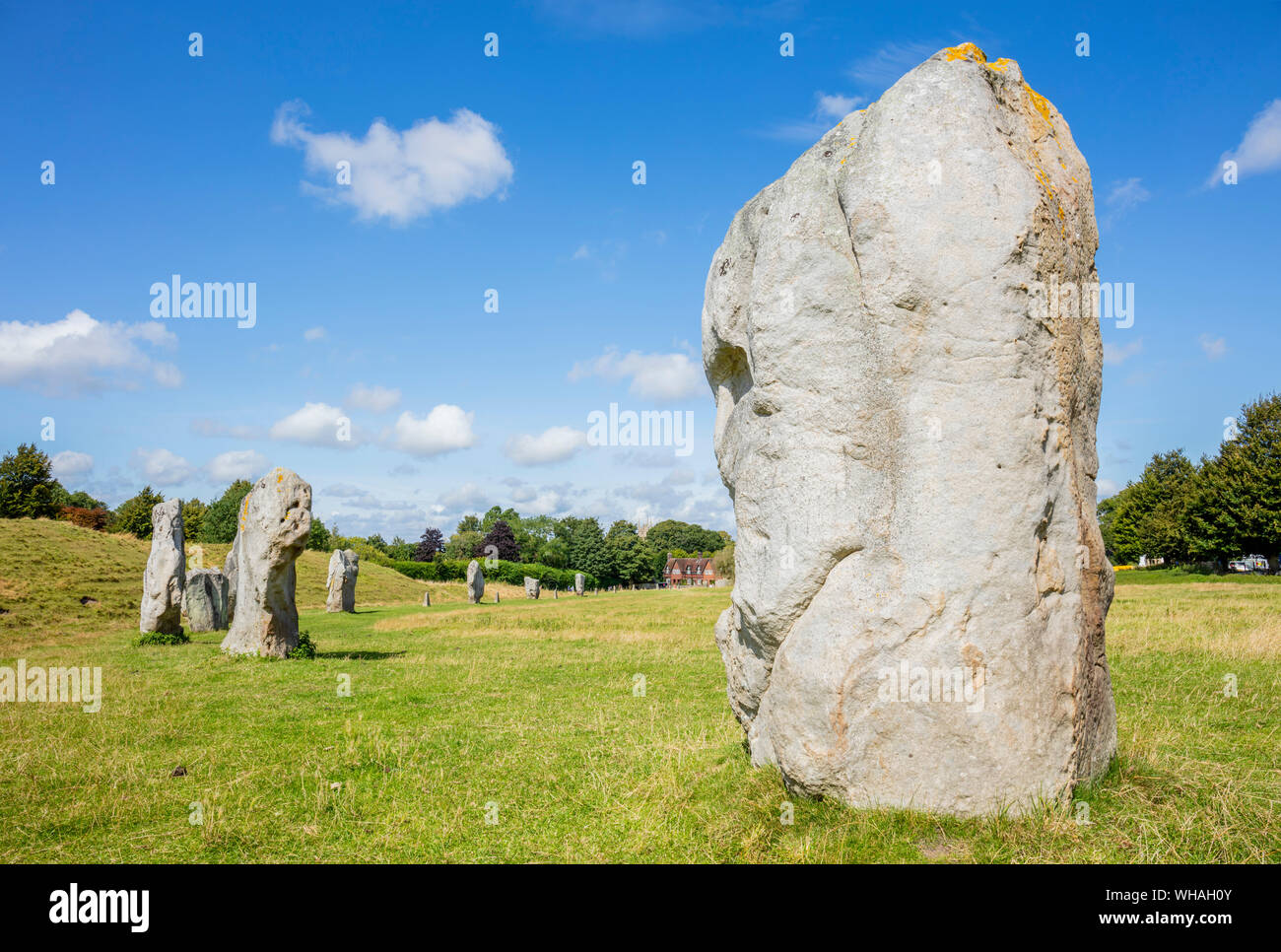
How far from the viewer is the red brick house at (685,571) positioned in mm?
114531

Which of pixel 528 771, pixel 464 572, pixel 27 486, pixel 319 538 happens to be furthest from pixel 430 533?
pixel 528 771

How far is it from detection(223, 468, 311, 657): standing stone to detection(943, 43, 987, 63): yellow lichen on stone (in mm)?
15592

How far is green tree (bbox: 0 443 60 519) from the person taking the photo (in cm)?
4988

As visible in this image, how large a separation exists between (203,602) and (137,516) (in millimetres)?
41839

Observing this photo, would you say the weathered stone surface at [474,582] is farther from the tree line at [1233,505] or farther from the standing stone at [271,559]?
the tree line at [1233,505]

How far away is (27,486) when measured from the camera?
5166cm

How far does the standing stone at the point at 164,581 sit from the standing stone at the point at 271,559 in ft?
16.4

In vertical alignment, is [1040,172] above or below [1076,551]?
above

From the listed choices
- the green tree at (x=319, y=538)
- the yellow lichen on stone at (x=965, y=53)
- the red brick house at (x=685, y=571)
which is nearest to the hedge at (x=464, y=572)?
the green tree at (x=319, y=538)
